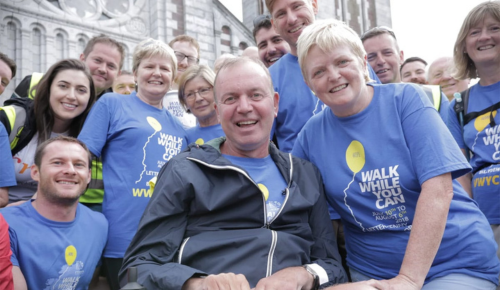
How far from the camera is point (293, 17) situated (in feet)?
11.6

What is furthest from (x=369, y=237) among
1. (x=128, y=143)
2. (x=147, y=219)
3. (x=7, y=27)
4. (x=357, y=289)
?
(x=7, y=27)

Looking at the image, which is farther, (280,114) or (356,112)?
(280,114)

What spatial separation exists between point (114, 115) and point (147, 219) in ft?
5.46

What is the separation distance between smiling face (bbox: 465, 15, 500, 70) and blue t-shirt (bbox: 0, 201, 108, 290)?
3.23 m

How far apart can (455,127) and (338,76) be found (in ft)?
5.13

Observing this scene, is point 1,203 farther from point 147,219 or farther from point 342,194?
point 342,194

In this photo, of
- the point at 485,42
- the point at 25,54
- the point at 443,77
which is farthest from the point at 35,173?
the point at 25,54

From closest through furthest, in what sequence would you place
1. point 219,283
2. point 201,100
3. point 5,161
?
point 219,283 → point 5,161 → point 201,100

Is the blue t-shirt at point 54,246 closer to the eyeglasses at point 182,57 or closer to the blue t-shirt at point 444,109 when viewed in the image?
the eyeglasses at point 182,57

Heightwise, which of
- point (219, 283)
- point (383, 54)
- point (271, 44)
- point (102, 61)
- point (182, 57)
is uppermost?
point (182, 57)

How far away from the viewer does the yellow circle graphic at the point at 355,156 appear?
7.52 ft

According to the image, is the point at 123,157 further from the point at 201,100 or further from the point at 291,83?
the point at 291,83

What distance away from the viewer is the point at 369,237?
2.35 metres

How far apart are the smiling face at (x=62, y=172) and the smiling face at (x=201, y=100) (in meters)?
1.12
